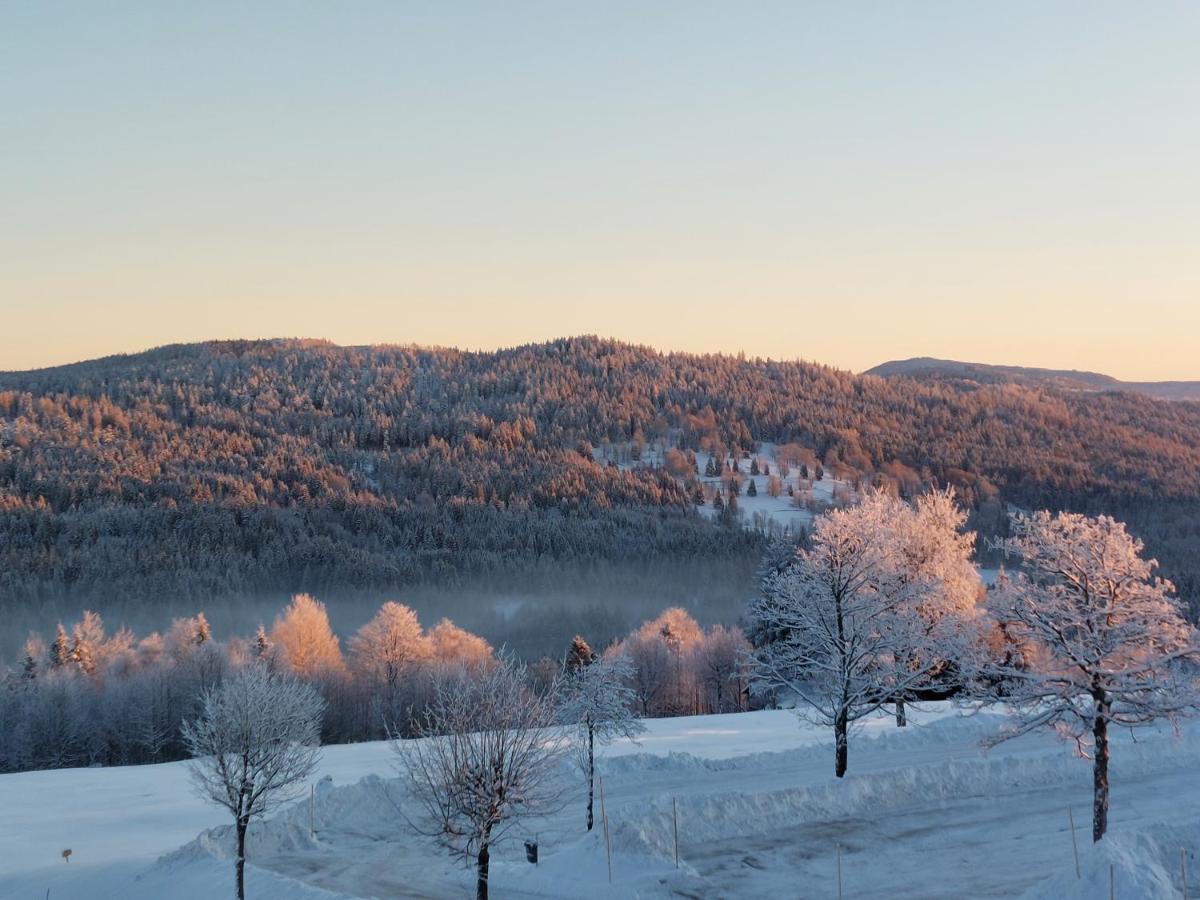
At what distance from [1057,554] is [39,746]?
71.4m

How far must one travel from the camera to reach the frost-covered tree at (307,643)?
88312 millimetres

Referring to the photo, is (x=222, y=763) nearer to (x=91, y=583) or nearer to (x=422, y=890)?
(x=422, y=890)

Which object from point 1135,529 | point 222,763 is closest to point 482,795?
point 222,763

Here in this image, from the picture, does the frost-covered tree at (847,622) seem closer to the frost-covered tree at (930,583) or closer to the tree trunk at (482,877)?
the frost-covered tree at (930,583)

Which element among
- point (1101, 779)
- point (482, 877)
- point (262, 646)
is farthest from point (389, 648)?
point (1101, 779)

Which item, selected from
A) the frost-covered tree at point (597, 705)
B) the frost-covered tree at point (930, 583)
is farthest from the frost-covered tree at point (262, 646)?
the frost-covered tree at point (597, 705)

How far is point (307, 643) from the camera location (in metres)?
93.4

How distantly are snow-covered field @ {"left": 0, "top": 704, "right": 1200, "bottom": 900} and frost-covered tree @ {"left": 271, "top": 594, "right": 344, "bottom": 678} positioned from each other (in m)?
44.8

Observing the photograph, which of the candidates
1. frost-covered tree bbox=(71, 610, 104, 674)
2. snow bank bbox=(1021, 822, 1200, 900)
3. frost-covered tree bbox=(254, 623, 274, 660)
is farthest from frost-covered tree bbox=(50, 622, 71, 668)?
snow bank bbox=(1021, 822, 1200, 900)

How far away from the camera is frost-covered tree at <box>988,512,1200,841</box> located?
82.1 feet

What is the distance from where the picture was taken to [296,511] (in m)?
182

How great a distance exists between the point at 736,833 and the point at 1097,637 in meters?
11.6

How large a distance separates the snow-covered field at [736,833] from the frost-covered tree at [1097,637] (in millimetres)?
3053

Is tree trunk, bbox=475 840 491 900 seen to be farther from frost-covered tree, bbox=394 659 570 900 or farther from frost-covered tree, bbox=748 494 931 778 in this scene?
frost-covered tree, bbox=748 494 931 778
